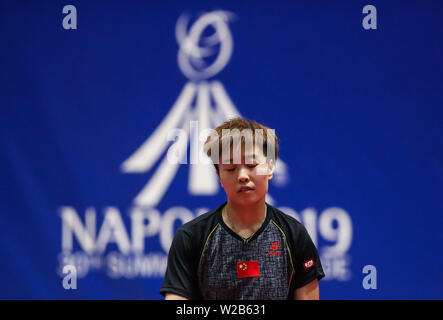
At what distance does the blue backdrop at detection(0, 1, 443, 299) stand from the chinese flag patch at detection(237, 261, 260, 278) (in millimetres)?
898

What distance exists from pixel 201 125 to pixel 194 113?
2.5 inches

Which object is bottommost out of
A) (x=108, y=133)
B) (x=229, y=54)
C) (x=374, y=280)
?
(x=374, y=280)

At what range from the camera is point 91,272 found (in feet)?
6.21

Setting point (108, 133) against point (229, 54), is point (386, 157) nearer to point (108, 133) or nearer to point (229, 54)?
point (229, 54)

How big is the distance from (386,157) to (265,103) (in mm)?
582

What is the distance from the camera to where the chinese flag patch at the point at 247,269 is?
98cm

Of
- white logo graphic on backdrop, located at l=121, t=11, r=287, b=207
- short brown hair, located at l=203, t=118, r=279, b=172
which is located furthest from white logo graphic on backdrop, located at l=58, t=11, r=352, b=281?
short brown hair, located at l=203, t=118, r=279, b=172

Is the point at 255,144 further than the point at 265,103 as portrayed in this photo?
No

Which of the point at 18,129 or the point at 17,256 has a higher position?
the point at 18,129

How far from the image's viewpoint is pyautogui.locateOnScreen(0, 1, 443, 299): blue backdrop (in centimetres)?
185

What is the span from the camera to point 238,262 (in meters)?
0.98

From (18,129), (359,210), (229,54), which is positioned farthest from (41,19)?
(359,210)

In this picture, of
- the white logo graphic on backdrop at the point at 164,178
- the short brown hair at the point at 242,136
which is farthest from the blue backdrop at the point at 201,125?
the short brown hair at the point at 242,136

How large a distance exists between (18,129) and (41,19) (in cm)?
52
